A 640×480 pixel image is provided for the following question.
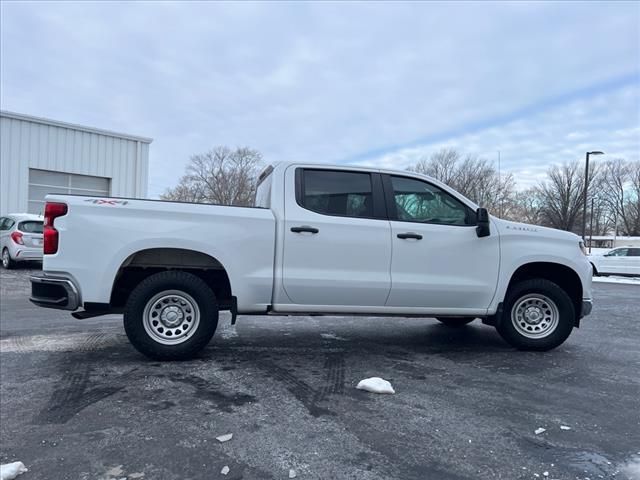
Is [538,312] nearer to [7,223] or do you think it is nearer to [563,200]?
[7,223]

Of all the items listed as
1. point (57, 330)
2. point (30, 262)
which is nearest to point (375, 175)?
point (57, 330)

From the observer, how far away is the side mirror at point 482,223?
206 inches

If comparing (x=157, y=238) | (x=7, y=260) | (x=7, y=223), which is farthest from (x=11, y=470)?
(x=7, y=223)

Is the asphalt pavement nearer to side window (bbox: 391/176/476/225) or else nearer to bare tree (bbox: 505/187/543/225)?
side window (bbox: 391/176/476/225)

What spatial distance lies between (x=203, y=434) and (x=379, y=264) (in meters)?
2.56

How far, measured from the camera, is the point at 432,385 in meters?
4.34

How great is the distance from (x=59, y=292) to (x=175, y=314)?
1.06 metres

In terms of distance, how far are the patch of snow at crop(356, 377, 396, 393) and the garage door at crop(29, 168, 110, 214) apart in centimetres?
1708

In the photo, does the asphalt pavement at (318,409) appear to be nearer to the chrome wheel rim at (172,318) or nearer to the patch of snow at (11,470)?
the patch of snow at (11,470)

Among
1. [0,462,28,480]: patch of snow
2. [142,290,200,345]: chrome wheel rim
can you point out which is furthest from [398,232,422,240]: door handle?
[0,462,28,480]: patch of snow

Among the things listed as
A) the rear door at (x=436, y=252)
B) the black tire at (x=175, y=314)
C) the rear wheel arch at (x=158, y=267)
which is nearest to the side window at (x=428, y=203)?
the rear door at (x=436, y=252)

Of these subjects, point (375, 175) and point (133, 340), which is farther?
point (375, 175)

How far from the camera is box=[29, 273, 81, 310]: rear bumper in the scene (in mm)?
4539

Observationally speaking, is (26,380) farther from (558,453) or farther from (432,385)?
(558,453)
